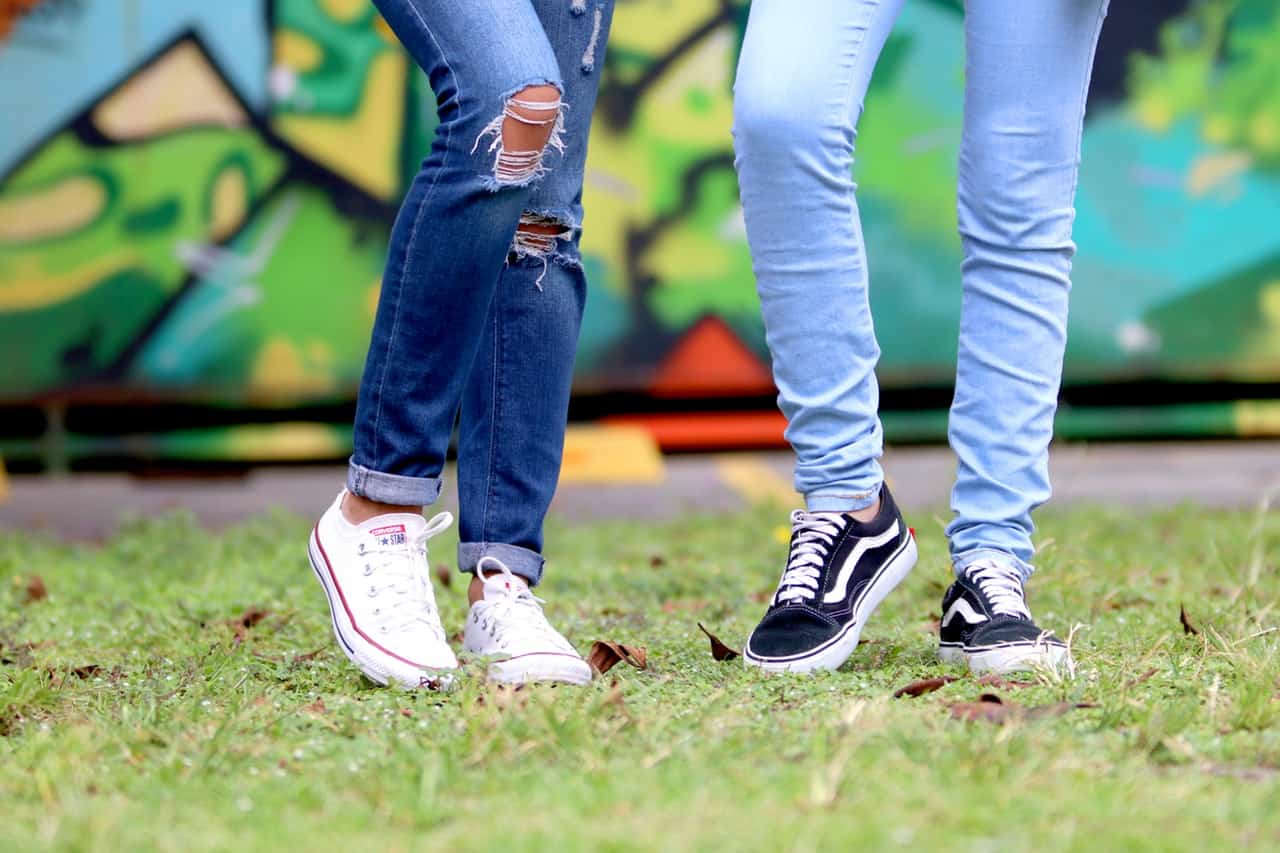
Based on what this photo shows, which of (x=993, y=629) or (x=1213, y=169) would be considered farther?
(x=1213, y=169)

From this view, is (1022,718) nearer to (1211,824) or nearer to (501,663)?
(1211,824)

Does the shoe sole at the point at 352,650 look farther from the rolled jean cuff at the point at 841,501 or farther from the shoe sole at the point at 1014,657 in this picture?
the shoe sole at the point at 1014,657

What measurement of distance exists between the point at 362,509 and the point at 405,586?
4.8 inches

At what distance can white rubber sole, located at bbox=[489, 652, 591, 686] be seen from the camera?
1879 mm

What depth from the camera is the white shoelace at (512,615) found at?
1.96 meters

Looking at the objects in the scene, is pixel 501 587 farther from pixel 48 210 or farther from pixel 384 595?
pixel 48 210

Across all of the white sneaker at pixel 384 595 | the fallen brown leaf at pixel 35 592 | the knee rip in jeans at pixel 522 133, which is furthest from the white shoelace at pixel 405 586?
the fallen brown leaf at pixel 35 592

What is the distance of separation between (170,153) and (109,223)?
1.16ft

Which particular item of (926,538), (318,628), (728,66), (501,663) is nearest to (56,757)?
(501,663)

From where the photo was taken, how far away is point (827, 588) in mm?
1989

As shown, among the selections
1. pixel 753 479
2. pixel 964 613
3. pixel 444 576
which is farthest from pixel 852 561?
pixel 753 479

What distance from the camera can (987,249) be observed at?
2.12 m

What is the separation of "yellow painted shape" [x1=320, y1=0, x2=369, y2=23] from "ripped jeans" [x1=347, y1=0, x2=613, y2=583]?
3.78 metres

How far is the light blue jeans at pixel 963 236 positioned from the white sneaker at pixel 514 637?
0.42m
